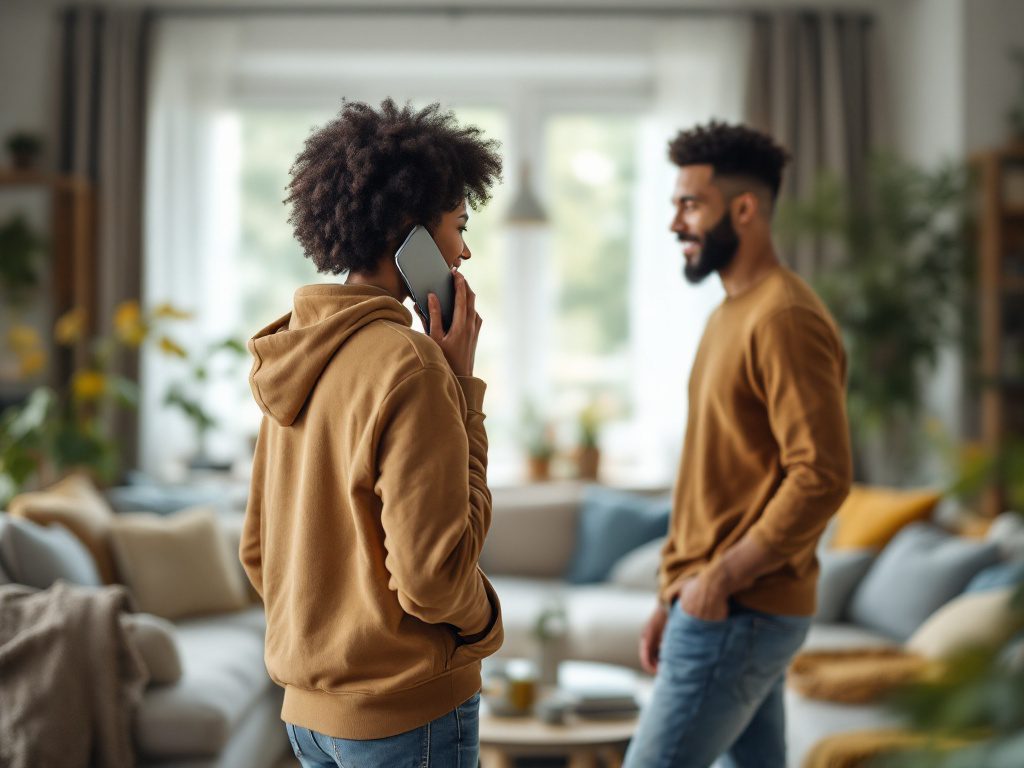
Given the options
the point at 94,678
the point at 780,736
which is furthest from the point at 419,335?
the point at 94,678

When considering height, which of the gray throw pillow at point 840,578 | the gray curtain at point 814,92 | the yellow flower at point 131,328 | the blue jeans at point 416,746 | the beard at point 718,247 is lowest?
the gray throw pillow at point 840,578

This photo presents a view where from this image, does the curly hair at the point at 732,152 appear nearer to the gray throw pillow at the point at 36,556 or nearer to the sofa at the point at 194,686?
the sofa at the point at 194,686

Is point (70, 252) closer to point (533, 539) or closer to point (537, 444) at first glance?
point (537, 444)

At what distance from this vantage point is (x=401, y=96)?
539 centimetres

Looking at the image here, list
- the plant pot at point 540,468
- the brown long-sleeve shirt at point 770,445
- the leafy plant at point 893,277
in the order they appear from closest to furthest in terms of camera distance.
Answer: the brown long-sleeve shirt at point 770,445 → the leafy plant at point 893,277 → the plant pot at point 540,468

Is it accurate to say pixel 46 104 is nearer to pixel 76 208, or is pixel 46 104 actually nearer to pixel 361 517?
pixel 76 208

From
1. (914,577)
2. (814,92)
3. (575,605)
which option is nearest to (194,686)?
(575,605)

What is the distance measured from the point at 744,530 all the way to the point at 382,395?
0.80m

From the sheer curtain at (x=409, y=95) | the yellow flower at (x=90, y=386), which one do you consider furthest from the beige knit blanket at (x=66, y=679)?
the sheer curtain at (x=409, y=95)

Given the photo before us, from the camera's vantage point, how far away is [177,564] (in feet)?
11.3

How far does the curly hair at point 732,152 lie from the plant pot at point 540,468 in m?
3.16

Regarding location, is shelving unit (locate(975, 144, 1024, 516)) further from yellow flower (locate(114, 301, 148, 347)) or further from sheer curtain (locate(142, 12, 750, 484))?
yellow flower (locate(114, 301, 148, 347))

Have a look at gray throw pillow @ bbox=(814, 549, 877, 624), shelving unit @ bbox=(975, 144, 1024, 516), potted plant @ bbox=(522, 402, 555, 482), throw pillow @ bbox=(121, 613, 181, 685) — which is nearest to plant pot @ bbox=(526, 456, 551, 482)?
potted plant @ bbox=(522, 402, 555, 482)

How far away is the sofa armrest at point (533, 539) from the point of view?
4.33 m
